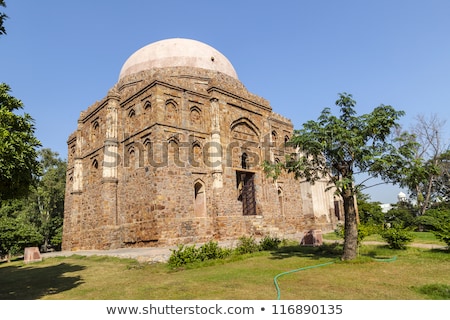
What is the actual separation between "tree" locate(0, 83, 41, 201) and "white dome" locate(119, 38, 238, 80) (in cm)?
1607

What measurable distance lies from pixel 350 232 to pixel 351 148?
2.49 metres

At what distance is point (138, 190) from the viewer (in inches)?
650

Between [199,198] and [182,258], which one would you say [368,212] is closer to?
[199,198]

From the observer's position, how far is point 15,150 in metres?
5.61

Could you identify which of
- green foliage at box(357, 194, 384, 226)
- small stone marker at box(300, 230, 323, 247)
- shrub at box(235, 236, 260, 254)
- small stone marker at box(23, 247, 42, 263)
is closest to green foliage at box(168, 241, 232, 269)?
shrub at box(235, 236, 260, 254)

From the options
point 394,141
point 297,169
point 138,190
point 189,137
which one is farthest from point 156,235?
point 394,141

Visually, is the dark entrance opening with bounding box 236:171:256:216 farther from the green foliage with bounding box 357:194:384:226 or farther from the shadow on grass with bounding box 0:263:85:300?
the shadow on grass with bounding box 0:263:85:300

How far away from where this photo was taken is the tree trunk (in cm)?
880

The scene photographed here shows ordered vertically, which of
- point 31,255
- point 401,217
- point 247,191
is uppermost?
point 247,191

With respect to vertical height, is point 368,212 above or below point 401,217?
above

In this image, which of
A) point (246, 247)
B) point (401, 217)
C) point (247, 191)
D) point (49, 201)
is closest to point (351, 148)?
point (246, 247)

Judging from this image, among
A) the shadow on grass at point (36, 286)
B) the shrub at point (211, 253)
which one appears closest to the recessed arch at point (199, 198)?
the shrub at point (211, 253)

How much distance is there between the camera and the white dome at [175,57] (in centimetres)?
2186

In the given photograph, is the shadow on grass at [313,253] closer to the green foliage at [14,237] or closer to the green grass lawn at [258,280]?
the green grass lawn at [258,280]
